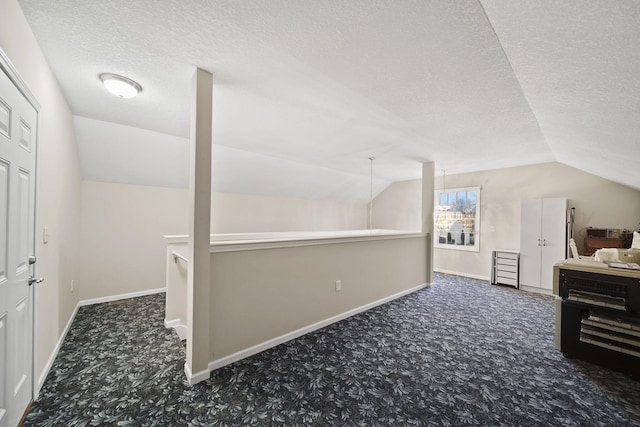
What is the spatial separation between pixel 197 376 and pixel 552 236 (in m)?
5.95

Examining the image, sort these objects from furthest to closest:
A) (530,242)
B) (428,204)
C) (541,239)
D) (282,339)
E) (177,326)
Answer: (428,204) → (530,242) → (541,239) → (177,326) → (282,339)

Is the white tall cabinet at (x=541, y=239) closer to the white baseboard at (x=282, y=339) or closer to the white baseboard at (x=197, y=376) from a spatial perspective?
the white baseboard at (x=282, y=339)

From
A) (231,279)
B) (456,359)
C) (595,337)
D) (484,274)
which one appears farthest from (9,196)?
(484,274)

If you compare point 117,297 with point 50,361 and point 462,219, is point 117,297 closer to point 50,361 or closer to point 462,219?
point 50,361

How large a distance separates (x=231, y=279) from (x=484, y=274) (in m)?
5.71

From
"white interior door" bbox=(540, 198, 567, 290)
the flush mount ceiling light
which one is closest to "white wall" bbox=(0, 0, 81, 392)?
the flush mount ceiling light

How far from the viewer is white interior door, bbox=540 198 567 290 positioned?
15.5 ft

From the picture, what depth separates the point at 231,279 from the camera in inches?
98.5

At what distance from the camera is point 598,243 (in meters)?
4.31

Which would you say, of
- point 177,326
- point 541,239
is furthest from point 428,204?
point 177,326

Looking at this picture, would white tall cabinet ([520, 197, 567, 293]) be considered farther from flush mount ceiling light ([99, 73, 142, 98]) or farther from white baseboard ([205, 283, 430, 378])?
flush mount ceiling light ([99, 73, 142, 98])

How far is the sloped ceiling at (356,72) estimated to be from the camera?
56.6 inches

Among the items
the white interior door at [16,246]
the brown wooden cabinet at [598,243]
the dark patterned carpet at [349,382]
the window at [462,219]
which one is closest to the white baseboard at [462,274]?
the window at [462,219]

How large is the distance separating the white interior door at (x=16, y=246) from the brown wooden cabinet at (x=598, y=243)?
688 centimetres
